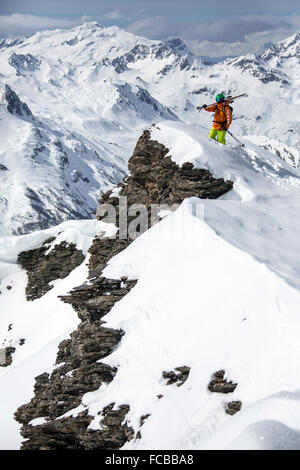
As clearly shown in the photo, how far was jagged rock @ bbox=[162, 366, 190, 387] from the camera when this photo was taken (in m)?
17.4

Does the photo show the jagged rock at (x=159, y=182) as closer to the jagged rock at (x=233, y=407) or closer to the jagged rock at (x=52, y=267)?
the jagged rock at (x=52, y=267)

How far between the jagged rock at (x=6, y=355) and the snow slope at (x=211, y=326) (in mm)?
20060

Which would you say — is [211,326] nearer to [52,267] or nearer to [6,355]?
[6,355]

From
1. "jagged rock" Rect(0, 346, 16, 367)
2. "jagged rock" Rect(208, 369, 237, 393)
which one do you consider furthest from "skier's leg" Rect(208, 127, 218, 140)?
"jagged rock" Rect(0, 346, 16, 367)

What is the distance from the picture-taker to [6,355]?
41.2 m

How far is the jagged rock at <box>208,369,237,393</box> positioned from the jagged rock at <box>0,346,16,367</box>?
28701 millimetres

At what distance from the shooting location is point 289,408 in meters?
12.5

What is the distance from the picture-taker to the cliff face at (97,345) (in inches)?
733

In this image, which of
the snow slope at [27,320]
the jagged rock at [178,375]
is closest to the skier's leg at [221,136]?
the snow slope at [27,320]

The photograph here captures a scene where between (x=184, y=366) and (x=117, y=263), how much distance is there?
8935 mm

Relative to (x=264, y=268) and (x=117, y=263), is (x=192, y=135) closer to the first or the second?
(x=117, y=263)

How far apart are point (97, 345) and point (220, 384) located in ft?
23.0

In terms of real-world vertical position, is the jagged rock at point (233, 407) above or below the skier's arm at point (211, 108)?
below
